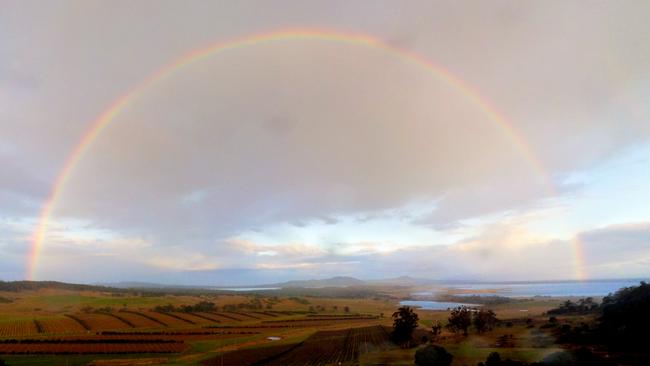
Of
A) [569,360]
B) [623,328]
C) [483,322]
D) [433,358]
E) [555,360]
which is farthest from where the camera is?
[483,322]

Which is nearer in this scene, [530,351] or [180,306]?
[530,351]

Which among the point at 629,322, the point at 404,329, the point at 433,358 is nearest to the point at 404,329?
the point at 404,329

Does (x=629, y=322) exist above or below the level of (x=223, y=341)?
above

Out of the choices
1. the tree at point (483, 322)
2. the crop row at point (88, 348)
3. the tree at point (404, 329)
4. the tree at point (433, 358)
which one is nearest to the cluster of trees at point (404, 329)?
the tree at point (404, 329)

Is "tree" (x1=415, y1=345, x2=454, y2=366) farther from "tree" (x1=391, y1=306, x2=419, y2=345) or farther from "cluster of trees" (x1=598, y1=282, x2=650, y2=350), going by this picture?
"tree" (x1=391, y1=306, x2=419, y2=345)

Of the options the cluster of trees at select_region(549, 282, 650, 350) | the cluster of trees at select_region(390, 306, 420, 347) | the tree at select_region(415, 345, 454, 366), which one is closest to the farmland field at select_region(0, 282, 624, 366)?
the cluster of trees at select_region(390, 306, 420, 347)

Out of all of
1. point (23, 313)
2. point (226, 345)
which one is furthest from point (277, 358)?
point (23, 313)

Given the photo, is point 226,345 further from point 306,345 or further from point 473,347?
point 473,347

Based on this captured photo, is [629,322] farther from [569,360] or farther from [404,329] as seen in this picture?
[404,329]

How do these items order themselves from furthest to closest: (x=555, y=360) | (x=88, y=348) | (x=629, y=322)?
(x=88, y=348)
(x=629, y=322)
(x=555, y=360)
